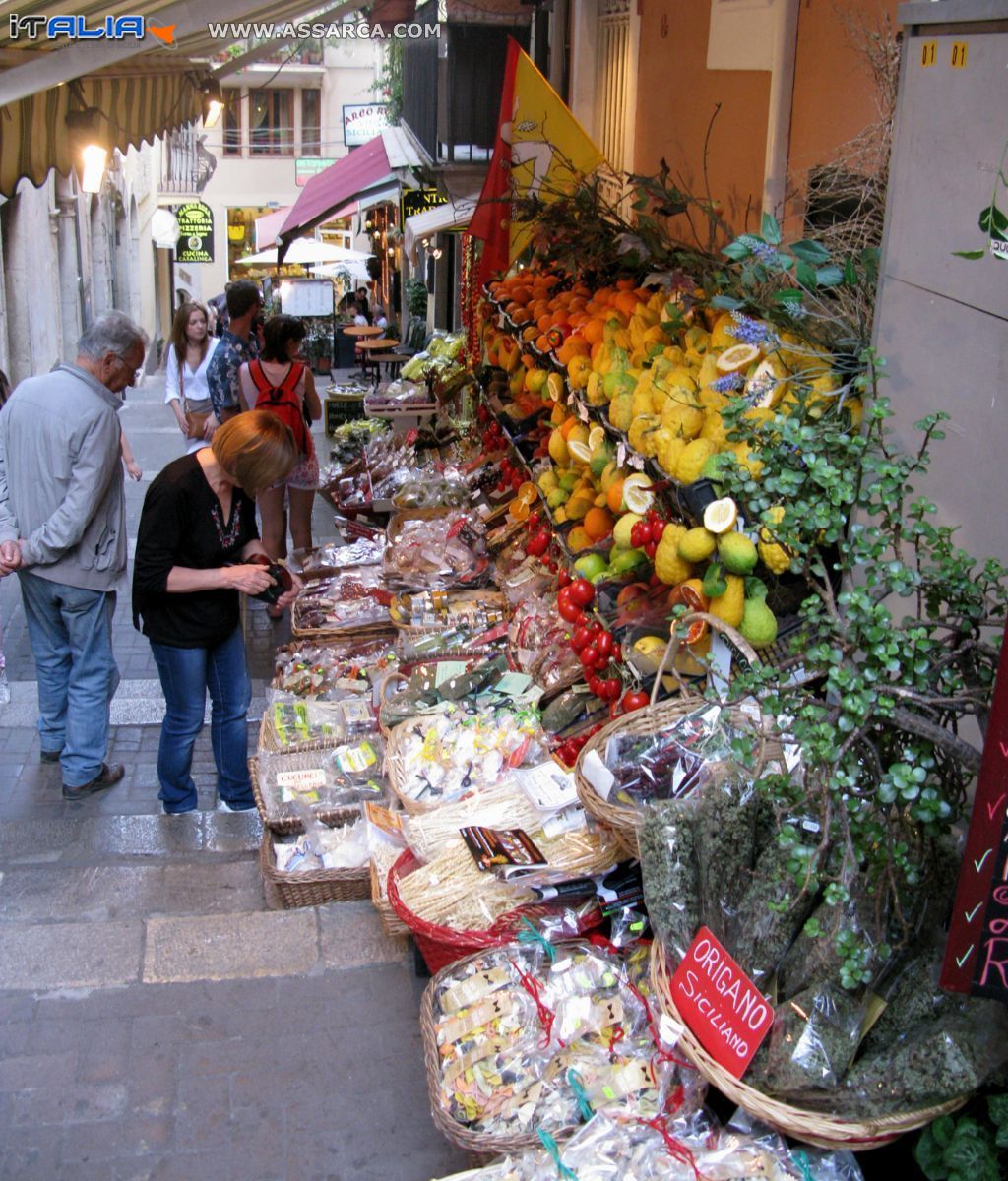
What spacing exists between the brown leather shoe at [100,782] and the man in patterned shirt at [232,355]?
3.14 m

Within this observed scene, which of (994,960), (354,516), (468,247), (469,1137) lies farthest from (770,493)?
(468,247)

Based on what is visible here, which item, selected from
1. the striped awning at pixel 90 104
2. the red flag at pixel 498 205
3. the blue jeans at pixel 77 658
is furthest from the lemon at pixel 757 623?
the striped awning at pixel 90 104

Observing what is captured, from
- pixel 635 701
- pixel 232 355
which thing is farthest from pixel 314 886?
pixel 232 355

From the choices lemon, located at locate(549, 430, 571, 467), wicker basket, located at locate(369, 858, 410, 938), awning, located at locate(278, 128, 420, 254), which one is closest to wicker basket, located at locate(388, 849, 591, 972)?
wicker basket, located at locate(369, 858, 410, 938)

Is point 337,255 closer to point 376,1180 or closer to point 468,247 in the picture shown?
point 468,247

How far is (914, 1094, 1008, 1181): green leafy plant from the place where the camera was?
2.26 metres

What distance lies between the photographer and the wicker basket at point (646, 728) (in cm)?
301

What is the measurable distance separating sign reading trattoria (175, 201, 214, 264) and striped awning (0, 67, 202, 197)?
1509cm

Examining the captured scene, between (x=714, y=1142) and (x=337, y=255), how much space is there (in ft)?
77.8

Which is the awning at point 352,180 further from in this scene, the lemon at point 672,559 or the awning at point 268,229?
the lemon at point 672,559

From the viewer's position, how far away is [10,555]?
4.92 metres

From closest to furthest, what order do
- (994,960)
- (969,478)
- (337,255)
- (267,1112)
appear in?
1. (994,960)
2. (969,478)
3. (267,1112)
4. (337,255)

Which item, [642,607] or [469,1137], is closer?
[469,1137]

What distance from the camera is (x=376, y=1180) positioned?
303 cm
